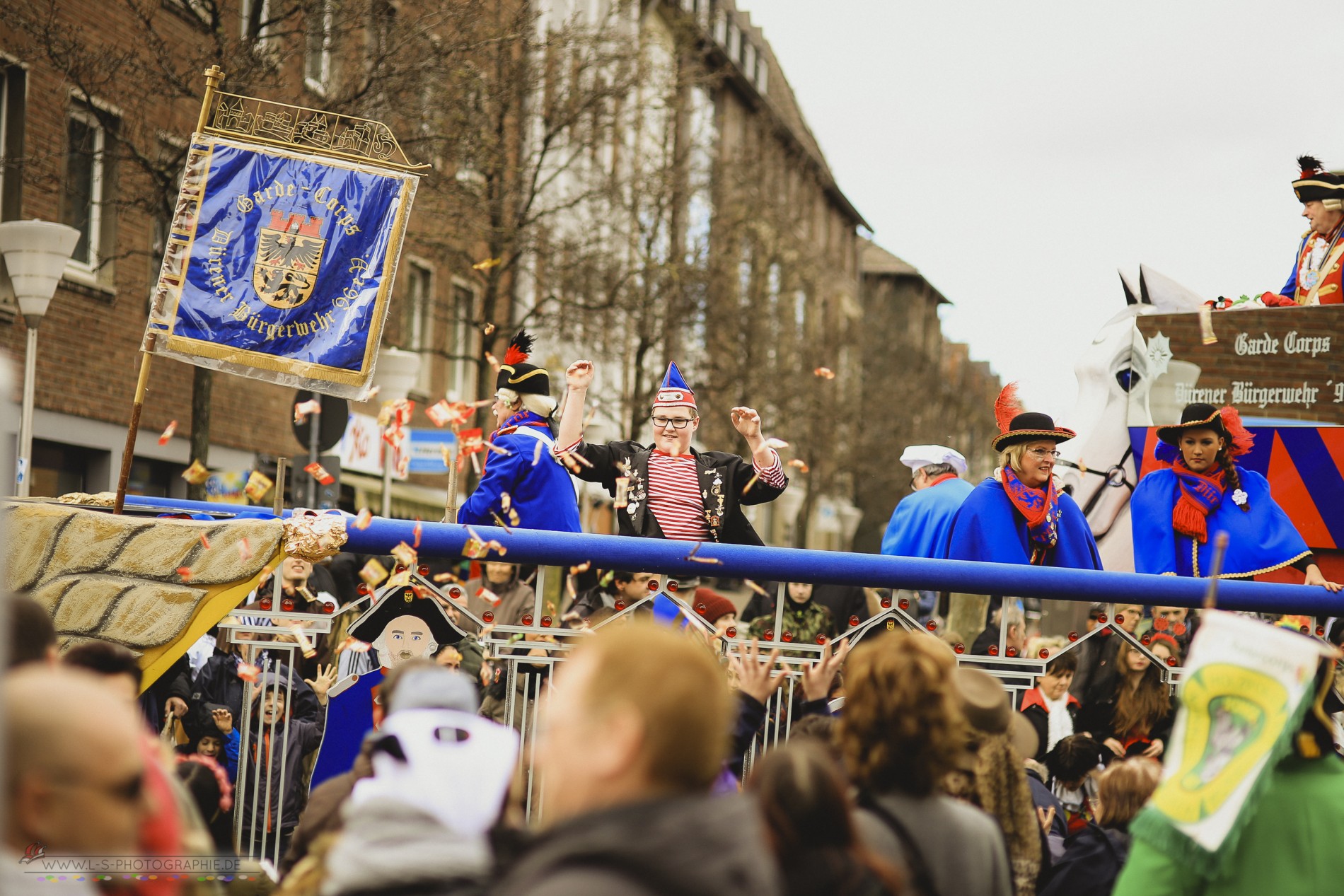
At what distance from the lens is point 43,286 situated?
1159 centimetres

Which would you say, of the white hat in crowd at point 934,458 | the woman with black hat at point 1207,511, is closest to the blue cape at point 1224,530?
the woman with black hat at point 1207,511

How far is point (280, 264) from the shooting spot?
252 inches

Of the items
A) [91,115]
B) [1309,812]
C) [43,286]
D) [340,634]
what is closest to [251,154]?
[340,634]

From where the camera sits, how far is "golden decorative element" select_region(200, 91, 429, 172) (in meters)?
6.35

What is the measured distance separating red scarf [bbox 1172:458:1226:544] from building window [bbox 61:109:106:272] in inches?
466

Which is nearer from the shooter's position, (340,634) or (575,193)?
(340,634)

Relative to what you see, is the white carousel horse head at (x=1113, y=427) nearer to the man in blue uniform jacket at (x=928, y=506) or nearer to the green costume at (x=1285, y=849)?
the man in blue uniform jacket at (x=928, y=506)

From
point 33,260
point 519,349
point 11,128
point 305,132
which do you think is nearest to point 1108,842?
point 305,132

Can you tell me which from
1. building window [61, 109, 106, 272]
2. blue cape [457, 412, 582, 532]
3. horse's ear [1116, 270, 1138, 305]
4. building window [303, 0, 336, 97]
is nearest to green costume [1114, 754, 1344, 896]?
blue cape [457, 412, 582, 532]

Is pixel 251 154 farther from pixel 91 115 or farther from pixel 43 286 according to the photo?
pixel 91 115

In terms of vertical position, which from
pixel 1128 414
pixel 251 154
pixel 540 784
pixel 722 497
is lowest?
pixel 540 784

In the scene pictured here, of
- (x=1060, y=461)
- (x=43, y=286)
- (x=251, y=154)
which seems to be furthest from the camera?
(x=43, y=286)

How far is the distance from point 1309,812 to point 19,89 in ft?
50.2

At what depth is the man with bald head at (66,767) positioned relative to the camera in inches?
101
